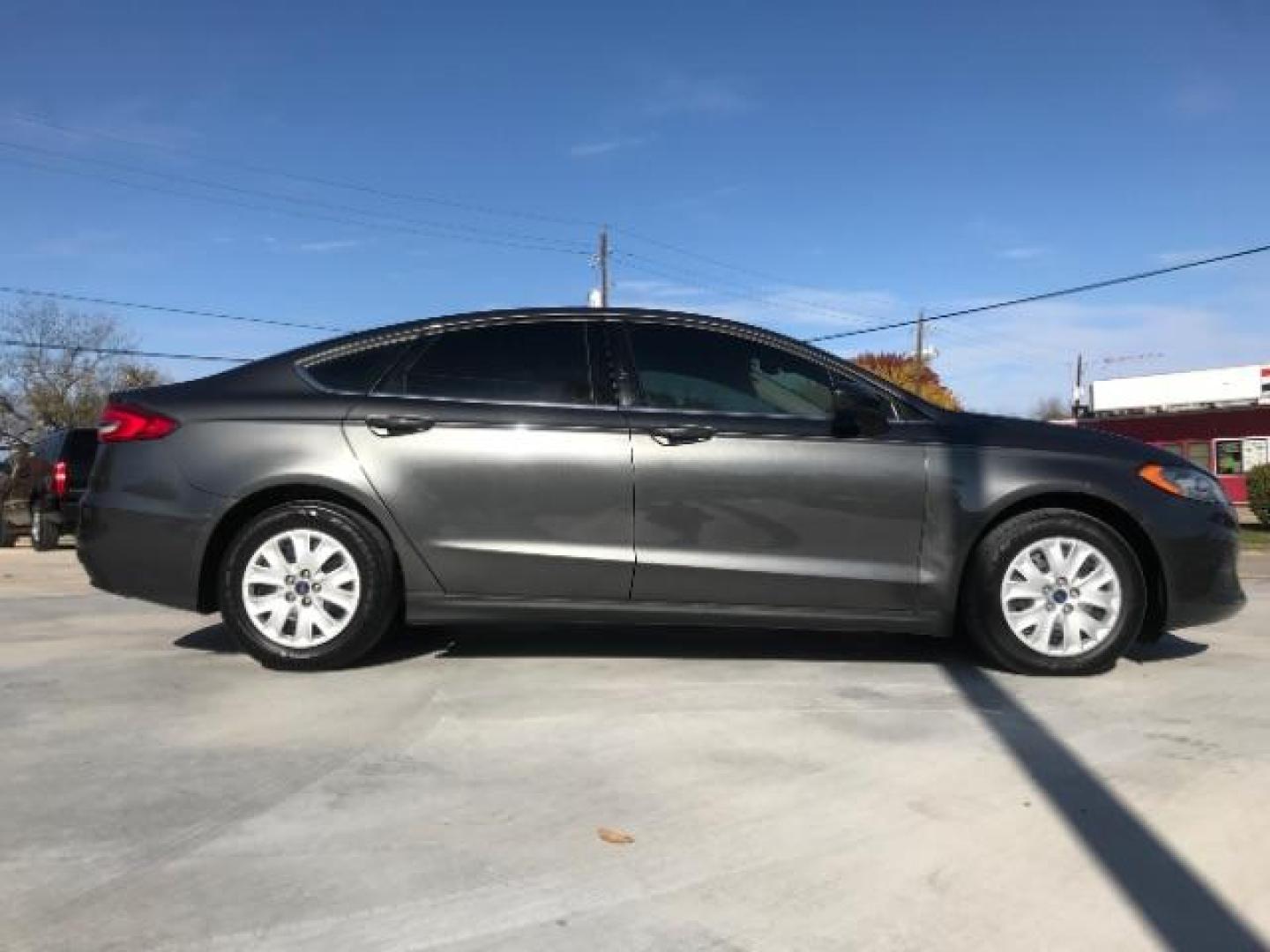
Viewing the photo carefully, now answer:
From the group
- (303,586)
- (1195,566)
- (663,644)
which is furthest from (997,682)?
(303,586)

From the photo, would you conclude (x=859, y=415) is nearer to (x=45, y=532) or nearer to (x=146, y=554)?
(x=146, y=554)

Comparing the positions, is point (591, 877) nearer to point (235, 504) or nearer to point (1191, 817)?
point (1191, 817)

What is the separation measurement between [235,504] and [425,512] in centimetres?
83

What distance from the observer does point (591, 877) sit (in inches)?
106

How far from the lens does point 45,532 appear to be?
14.6 metres

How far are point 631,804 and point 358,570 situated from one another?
2007mm

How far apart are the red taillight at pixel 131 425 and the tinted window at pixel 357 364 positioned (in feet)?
2.20

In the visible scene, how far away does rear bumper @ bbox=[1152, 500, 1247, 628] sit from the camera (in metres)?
4.77

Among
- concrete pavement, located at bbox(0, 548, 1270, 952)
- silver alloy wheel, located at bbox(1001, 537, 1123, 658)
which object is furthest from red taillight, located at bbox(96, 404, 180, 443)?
silver alloy wheel, located at bbox(1001, 537, 1123, 658)

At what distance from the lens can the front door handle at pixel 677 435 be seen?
15.5ft

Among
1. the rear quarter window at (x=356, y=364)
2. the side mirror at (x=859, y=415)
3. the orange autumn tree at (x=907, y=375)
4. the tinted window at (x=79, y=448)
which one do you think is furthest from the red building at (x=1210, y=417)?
the rear quarter window at (x=356, y=364)

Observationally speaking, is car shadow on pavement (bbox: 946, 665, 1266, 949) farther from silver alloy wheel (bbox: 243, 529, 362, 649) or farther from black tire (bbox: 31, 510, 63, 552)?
black tire (bbox: 31, 510, 63, 552)

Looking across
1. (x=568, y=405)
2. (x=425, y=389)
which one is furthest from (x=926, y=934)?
(x=425, y=389)

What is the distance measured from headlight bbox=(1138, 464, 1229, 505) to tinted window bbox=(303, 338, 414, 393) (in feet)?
11.0
